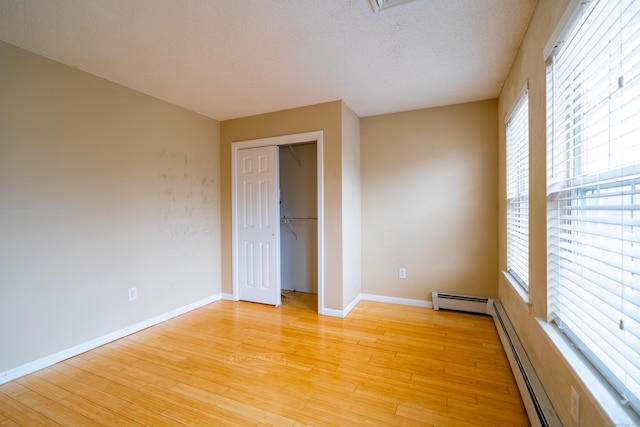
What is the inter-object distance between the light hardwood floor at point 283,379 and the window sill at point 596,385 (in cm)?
68

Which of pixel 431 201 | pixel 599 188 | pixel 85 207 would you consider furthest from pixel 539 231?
pixel 85 207

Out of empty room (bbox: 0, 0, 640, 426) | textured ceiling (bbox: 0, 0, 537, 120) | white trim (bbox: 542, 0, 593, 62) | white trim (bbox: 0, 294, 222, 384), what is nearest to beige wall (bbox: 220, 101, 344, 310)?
empty room (bbox: 0, 0, 640, 426)

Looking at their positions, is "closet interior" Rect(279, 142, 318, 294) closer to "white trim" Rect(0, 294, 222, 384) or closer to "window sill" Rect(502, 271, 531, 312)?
"white trim" Rect(0, 294, 222, 384)

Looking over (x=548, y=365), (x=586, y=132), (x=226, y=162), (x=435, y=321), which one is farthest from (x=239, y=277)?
(x=586, y=132)

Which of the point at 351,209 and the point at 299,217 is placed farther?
the point at 299,217

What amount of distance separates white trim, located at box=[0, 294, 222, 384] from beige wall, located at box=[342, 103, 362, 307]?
201 cm

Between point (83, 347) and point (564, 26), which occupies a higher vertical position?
point (564, 26)

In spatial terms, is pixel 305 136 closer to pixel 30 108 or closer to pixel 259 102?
pixel 259 102

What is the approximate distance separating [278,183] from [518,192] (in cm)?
257

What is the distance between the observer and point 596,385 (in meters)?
1.00

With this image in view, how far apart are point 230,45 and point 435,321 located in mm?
3283

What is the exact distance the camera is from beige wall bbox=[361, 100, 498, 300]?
3.31 metres

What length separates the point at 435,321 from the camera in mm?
3094

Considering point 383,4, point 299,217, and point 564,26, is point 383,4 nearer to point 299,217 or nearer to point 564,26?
point 564,26
